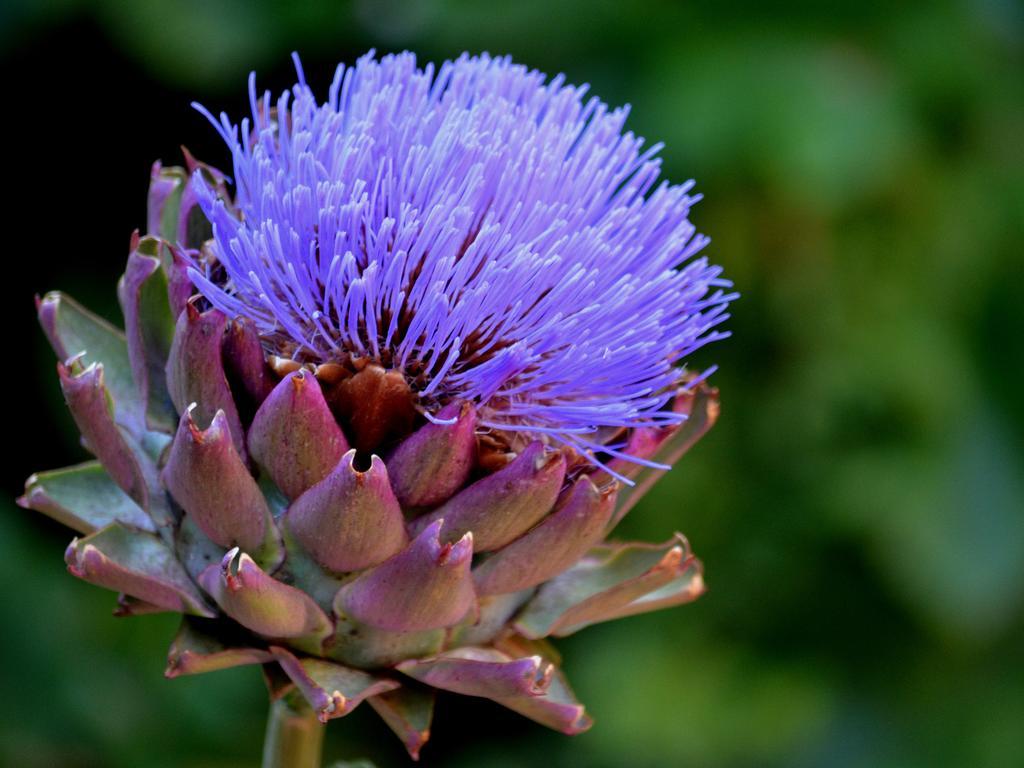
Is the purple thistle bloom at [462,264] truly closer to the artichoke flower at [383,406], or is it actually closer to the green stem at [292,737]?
the artichoke flower at [383,406]

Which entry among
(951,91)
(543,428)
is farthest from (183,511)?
(951,91)

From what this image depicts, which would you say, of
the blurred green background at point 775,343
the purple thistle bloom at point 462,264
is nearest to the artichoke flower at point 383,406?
the purple thistle bloom at point 462,264

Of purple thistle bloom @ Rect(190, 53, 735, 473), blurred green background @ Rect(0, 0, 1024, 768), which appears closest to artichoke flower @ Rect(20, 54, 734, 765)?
purple thistle bloom @ Rect(190, 53, 735, 473)

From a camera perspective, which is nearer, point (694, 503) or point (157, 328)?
point (157, 328)

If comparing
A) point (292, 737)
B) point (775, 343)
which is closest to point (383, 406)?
point (292, 737)

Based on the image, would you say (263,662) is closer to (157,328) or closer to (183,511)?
(183,511)

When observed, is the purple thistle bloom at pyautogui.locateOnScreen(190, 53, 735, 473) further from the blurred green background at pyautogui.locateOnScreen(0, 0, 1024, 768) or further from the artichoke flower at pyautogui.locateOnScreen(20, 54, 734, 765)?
the blurred green background at pyautogui.locateOnScreen(0, 0, 1024, 768)

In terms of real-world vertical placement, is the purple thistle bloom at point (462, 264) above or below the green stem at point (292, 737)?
above

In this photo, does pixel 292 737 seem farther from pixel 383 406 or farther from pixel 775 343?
pixel 775 343
